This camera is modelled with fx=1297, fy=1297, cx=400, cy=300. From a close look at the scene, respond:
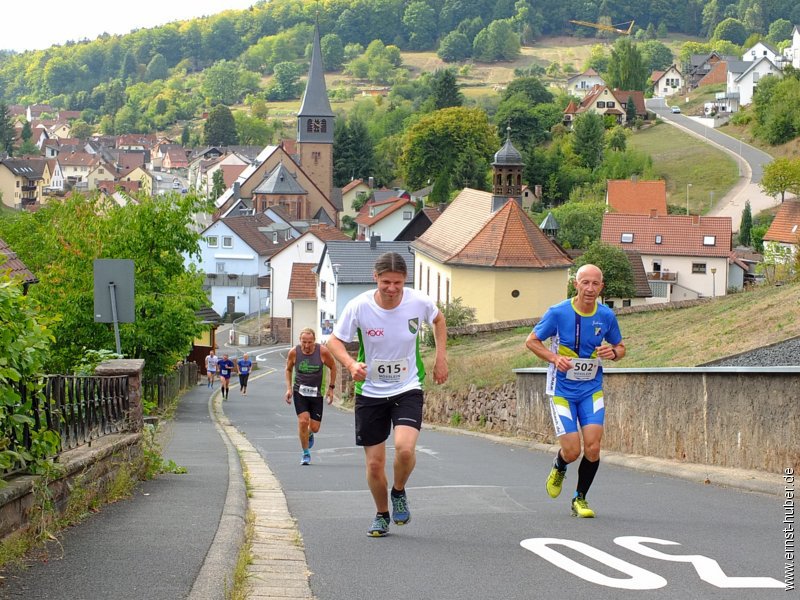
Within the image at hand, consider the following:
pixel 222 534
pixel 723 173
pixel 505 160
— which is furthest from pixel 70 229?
pixel 723 173

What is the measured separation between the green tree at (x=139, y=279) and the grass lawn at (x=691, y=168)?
75052 millimetres

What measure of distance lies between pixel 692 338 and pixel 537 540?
525 inches

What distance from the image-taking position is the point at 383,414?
8.64 m

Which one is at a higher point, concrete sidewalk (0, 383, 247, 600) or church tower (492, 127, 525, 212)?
church tower (492, 127, 525, 212)

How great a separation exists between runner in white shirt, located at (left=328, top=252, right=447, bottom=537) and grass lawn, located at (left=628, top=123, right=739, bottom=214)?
97245 mm

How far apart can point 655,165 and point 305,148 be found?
38.5 metres

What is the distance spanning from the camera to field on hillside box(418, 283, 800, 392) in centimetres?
1759

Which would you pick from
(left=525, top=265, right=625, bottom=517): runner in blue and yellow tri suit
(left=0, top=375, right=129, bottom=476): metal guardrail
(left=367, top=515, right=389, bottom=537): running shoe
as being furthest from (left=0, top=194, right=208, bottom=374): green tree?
(left=367, top=515, right=389, bottom=537): running shoe

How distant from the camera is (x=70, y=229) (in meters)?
33.7

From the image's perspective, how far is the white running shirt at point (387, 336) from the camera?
8445mm

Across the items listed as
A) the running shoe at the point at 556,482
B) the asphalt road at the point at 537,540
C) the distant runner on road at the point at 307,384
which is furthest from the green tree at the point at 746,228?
the running shoe at the point at 556,482

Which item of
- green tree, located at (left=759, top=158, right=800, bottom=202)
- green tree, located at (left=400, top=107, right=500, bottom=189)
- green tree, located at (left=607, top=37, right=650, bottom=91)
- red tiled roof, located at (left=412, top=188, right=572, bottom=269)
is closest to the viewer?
red tiled roof, located at (left=412, top=188, right=572, bottom=269)

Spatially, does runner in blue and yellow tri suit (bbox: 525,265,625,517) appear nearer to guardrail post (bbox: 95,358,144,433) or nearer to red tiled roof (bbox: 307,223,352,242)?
guardrail post (bbox: 95,358,144,433)

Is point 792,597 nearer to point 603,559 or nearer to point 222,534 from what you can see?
point 603,559
